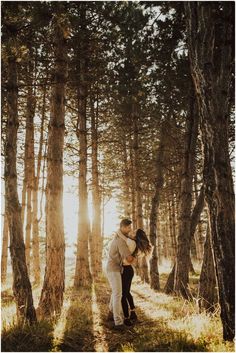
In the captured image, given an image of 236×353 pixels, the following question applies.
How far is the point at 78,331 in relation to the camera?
620 centimetres

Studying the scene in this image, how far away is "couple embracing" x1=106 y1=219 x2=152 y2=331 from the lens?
7059mm

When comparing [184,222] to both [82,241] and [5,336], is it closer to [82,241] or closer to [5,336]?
[82,241]

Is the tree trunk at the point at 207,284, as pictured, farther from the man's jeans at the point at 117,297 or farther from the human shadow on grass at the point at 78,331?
the human shadow on grass at the point at 78,331

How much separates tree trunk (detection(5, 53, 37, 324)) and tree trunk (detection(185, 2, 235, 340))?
3325mm

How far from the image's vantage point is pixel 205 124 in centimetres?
561

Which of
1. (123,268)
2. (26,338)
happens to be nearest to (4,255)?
(123,268)

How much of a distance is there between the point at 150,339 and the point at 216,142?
3.25 meters

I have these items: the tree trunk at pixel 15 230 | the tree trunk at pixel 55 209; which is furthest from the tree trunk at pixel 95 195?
the tree trunk at pixel 15 230

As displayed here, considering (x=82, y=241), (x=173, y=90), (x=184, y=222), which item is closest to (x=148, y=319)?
(x=184, y=222)

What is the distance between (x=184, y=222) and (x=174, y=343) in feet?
19.8

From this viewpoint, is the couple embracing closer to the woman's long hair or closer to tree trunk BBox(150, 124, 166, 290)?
the woman's long hair

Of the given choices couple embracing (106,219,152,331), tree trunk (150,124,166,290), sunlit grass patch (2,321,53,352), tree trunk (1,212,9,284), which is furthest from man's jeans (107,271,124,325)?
tree trunk (1,212,9,284)

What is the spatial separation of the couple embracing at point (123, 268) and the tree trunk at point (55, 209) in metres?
1.42

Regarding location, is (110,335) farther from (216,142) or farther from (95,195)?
(95,195)
